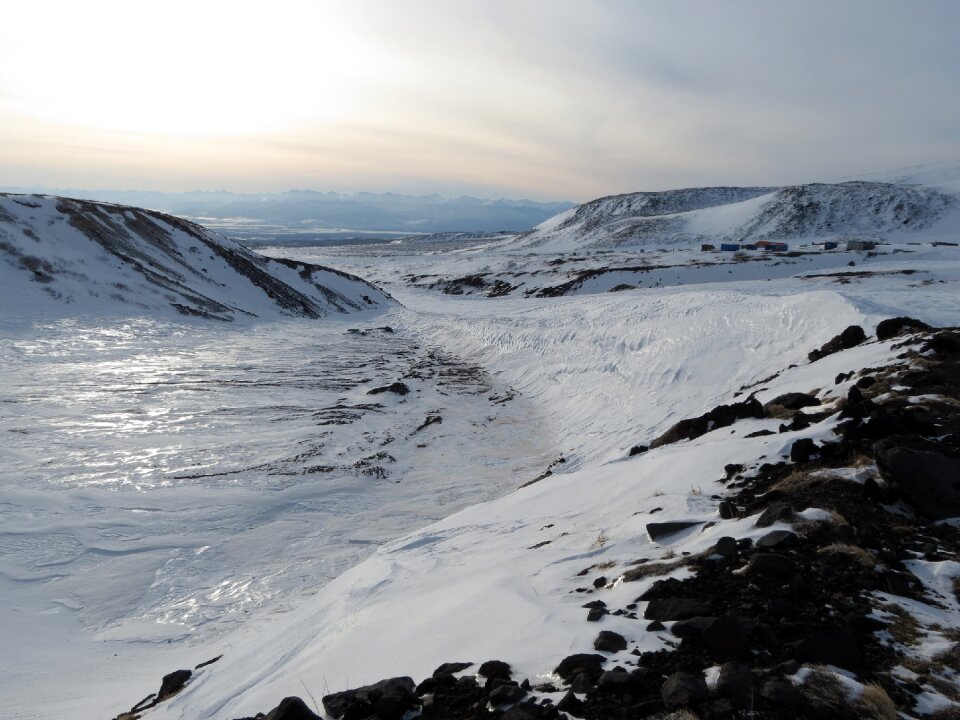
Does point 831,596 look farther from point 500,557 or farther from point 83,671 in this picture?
point 83,671

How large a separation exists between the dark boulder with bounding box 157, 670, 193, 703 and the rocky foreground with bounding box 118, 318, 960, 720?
0.02m

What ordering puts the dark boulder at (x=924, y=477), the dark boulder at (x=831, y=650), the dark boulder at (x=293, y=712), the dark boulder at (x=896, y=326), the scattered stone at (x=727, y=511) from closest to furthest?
1. the dark boulder at (x=831, y=650)
2. the dark boulder at (x=293, y=712)
3. the dark boulder at (x=924, y=477)
4. the scattered stone at (x=727, y=511)
5. the dark boulder at (x=896, y=326)

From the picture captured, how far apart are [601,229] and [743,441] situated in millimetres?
137064

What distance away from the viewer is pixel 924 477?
5852 mm

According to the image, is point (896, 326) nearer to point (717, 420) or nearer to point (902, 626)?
point (717, 420)

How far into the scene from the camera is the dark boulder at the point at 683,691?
139 inches

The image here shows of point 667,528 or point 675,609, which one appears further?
point 667,528

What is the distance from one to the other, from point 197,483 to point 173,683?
7.75 metres

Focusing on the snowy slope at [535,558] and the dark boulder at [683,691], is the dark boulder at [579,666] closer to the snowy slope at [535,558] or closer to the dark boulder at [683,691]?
the snowy slope at [535,558]

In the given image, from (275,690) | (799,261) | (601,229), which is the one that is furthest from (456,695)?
(601,229)

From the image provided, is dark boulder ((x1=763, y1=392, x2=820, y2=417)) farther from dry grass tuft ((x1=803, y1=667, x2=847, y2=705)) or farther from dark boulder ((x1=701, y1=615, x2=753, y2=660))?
dry grass tuft ((x1=803, y1=667, x2=847, y2=705))

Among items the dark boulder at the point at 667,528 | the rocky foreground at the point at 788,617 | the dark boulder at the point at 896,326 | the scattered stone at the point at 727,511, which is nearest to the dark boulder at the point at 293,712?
the rocky foreground at the point at 788,617

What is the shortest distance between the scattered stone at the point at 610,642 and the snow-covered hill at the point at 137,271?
3898 cm

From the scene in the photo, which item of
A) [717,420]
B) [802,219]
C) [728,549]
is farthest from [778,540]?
[802,219]
